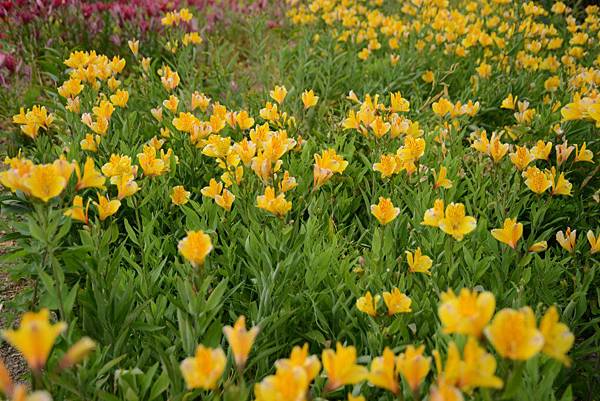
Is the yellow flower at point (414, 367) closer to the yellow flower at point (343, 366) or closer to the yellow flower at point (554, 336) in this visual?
the yellow flower at point (343, 366)

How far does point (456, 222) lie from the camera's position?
1.49 meters

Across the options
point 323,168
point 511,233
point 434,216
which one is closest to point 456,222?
point 434,216

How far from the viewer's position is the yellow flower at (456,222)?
148cm

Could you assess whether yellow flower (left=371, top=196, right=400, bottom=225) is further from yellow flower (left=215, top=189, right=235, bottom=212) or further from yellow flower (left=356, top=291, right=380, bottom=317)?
yellow flower (left=215, top=189, right=235, bottom=212)

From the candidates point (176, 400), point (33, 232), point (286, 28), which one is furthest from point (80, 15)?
point (176, 400)

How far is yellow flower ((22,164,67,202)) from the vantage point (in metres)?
1.23

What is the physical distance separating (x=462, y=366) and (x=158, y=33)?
4.14m

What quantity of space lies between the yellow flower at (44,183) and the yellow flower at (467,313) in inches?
33.2

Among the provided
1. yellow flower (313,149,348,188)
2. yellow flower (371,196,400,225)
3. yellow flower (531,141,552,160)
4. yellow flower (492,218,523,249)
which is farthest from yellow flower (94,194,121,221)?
yellow flower (531,141,552,160)

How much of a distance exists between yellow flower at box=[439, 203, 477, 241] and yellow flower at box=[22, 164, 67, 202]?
92 cm

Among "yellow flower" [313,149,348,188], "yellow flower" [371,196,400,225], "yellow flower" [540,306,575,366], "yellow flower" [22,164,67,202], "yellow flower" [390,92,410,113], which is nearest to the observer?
"yellow flower" [540,306,575,366]

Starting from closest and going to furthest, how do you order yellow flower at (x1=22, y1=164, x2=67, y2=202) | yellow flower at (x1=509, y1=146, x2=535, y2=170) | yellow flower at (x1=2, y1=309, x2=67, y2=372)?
yellow flower at (x1=2, y1=309, x2=67, y2=372) < yellow flower at (x1=22, y1=164, x2=67, y2=202) < yellow flower at (x1=509, y1=146, x2=535, y2=170)

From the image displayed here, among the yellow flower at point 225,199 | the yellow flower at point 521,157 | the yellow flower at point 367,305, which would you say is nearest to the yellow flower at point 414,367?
the yellow flower at point 367,305

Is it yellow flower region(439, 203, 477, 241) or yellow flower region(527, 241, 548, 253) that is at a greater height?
yellow flower region(439, 203, 477, 241)
